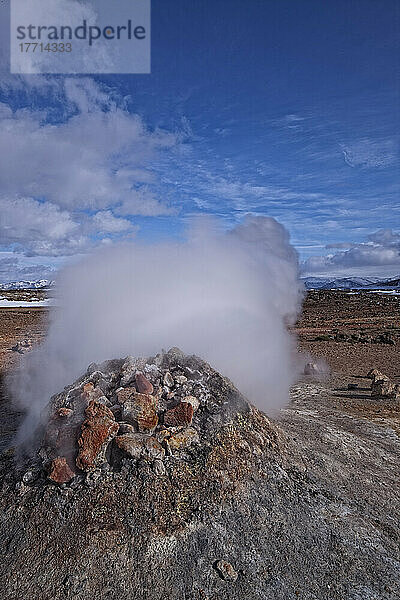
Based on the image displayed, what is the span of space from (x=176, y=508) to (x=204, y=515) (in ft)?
1.05

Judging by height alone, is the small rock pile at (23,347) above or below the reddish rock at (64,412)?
below

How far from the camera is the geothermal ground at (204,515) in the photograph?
400cm

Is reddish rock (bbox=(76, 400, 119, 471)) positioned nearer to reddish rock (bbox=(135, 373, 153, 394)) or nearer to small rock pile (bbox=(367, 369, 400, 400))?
reddish rock (bbox=(135, 373, 153, 394))

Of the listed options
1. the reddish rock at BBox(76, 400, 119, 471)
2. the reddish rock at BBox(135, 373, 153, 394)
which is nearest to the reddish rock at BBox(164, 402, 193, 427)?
the reddish rock at BBox(135, 373, 153, 394)

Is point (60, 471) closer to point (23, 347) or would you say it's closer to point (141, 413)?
point (141, 413)

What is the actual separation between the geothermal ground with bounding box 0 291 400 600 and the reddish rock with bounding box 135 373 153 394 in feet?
0.13

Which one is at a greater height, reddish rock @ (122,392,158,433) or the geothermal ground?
reddish rock @ (122,392,158,433)

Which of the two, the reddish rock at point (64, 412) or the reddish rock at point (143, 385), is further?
the reddish rock at point (143, 385)

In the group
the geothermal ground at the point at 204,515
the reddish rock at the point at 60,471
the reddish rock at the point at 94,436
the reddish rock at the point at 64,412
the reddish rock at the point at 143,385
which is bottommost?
the geothermal ground at the point at 204,515

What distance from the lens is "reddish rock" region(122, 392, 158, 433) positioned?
5160 millimetres

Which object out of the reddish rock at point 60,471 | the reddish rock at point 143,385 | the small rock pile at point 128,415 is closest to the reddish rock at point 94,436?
the small rock pile at point 128,415

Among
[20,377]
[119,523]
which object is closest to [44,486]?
[119,523]

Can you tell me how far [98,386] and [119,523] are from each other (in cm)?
194

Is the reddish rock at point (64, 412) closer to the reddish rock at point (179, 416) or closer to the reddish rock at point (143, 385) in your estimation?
the reddish rock at point (143, 385)
